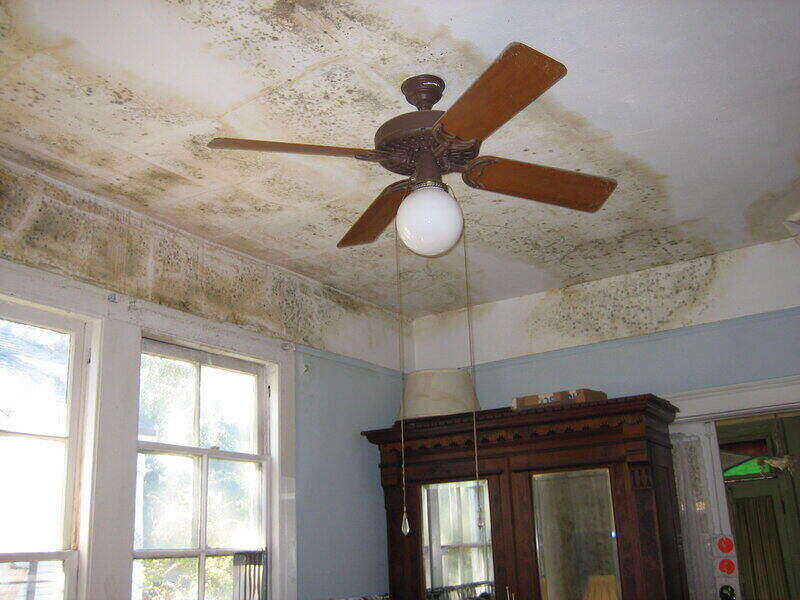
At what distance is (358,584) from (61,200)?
238 centimetres

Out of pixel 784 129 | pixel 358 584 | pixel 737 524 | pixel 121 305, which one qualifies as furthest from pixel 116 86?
pixel 737 524

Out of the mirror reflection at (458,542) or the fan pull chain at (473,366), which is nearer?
the fan pull chain at (473,366)

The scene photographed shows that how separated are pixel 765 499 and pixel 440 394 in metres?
3.99

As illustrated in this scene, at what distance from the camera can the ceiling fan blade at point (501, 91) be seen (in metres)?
1.67

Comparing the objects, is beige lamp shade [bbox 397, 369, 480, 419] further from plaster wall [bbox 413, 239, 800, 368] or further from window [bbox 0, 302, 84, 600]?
window [bbox 0, 302, 84, 600]

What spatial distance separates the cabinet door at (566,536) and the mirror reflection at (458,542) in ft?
0.64

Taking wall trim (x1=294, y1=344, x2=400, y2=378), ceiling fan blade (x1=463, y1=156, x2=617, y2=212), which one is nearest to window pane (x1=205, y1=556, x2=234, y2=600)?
wall trim (x1=294, y1=344, x2=400, y2=378)

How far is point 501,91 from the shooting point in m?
1.76

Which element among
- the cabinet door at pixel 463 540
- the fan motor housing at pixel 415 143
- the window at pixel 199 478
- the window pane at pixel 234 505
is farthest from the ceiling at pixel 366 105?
the cabinet door at pixel 463 540

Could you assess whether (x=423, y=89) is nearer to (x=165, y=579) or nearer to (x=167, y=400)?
(x=167, y=400)

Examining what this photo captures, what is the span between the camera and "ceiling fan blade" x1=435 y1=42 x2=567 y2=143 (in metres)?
1.67

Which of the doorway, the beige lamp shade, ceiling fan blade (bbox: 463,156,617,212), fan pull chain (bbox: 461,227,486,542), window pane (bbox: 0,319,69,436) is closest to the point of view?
ceiling fan blade (bbox: 463,156,617,212)

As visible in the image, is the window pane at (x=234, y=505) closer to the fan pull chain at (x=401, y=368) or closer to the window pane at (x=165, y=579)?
the window pane at (x=165, y=579)

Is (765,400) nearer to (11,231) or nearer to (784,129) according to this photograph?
(784,129)
